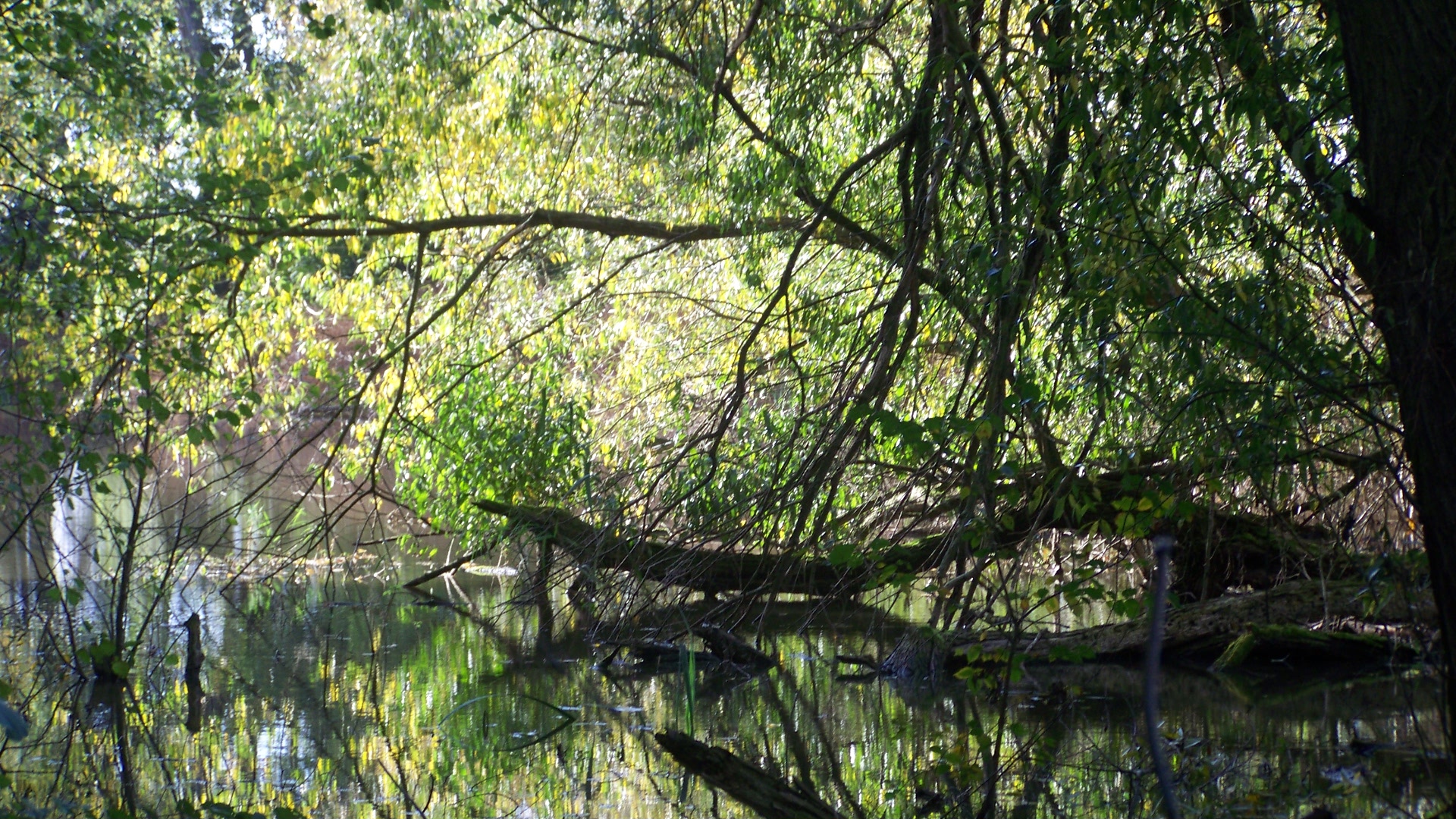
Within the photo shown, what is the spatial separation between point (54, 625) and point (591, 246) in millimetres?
3765

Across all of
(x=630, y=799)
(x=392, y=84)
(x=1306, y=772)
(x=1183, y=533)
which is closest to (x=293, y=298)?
(x=392, y=84)

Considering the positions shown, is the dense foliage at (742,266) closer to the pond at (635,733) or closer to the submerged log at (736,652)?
the pond at (635,733)

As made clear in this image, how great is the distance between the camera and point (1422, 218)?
2.35 metres

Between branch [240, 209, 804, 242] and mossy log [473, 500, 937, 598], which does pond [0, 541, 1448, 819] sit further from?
branch [240, 209, 804, 242]

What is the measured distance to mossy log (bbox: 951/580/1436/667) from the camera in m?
5.90

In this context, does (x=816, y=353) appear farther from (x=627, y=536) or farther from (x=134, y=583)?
(x=134, y=583)

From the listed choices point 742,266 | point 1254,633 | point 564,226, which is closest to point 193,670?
point 564,226

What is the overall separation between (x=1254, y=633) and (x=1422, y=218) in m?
4.11

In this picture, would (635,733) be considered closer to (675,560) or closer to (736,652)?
(675,560)

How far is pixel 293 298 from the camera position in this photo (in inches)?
300

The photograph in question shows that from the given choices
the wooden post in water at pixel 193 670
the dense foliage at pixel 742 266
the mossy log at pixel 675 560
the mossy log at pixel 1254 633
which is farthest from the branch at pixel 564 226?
the mossy log at pixel 1254 633

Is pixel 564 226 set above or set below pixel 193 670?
above

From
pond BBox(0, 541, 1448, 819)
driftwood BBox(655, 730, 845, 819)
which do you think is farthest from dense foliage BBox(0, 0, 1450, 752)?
driftwood BBox(655, 730, 845, 819)

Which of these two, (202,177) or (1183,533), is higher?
(202,177)
